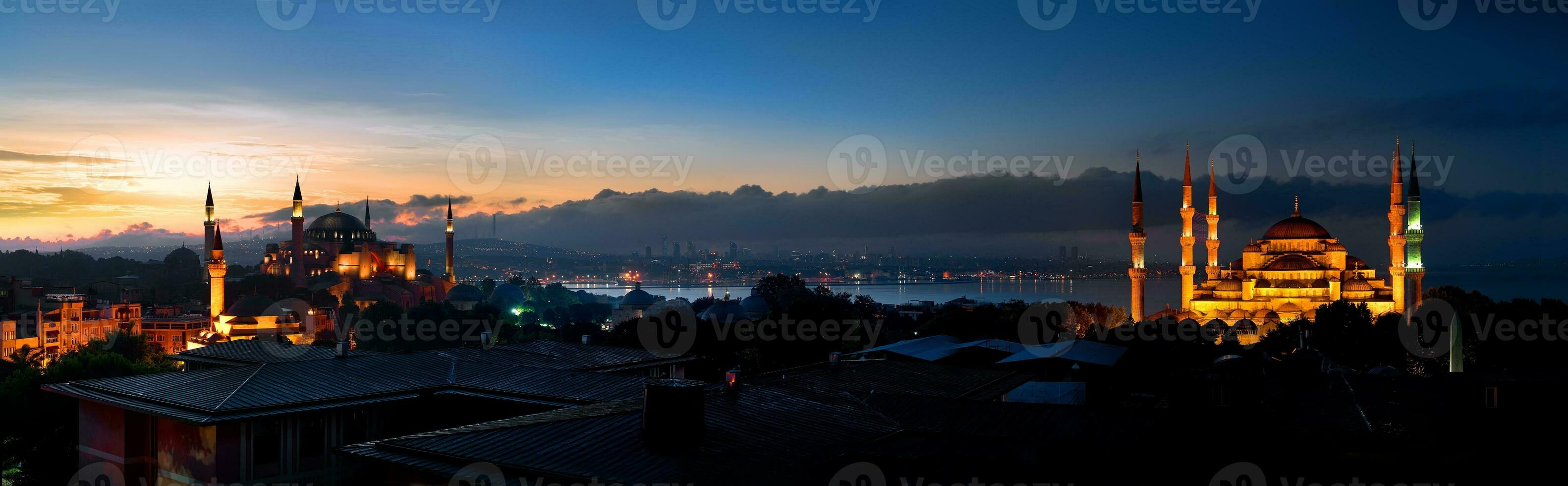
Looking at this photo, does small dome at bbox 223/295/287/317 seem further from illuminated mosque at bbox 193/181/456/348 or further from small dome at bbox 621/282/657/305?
small dome at bbox 621/282/657/305

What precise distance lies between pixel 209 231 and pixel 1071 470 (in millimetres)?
58551

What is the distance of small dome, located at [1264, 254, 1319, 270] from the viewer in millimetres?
52094

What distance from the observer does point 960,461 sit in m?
8.52

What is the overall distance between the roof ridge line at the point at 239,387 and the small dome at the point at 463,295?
6299 cm

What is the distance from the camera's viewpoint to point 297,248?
7412 cm

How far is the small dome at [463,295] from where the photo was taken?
7488 cm

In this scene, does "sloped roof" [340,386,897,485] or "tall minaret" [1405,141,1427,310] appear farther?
"tall minaret" [1405,141,1427,310]

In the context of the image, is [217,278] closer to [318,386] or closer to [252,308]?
[252,308]

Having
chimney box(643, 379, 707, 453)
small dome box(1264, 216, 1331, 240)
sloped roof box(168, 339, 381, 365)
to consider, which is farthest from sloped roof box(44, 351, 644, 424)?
small dome box(1264, 216, 1331, 240)

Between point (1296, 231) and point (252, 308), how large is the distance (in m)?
53.9

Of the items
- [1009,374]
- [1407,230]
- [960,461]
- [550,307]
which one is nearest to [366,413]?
[960,461]

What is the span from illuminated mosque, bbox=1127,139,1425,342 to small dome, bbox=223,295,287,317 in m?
42.8

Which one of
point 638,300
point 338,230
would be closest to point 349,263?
point 338,230

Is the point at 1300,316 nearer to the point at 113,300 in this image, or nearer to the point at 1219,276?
the point at 1219,276
